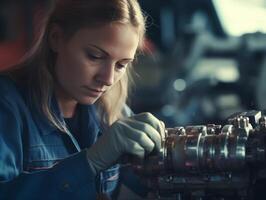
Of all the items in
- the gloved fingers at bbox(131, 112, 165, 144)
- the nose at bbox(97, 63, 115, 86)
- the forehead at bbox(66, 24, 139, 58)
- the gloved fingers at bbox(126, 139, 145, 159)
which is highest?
the forehead at bbox(66, 24, 139, 58)

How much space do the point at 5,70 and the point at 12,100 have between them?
0.33 feet

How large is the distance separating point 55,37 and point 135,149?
1.08 ft

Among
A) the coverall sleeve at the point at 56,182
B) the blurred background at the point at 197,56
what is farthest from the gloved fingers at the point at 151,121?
the blurred background at the point at 197,56

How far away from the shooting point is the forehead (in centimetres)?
91

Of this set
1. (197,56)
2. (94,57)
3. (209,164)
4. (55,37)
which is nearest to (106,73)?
(94,57)

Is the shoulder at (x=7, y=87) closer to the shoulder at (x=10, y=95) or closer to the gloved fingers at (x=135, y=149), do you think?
the shoulder at (x=10, y=95)

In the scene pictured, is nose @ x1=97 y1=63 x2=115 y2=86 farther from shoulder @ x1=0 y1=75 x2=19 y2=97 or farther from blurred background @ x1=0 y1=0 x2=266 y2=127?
blurred background @ x1=0 y1=0 x2=266 y2=127

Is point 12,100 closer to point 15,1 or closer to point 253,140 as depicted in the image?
point 253,140

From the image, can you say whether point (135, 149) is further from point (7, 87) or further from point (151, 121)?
point (7, 87)

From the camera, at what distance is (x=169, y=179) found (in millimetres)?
762

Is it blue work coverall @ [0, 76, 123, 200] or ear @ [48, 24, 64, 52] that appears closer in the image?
blue work coverall @ [0, 76, 123, 200]

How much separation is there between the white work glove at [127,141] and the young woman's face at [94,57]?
0.14 m

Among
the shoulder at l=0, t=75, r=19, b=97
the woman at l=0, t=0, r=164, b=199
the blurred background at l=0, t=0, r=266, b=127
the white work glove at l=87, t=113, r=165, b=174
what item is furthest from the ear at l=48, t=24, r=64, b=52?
the blurred background at l=0, t=0, r=266, b=127

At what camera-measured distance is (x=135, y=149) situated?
771 millimetres
